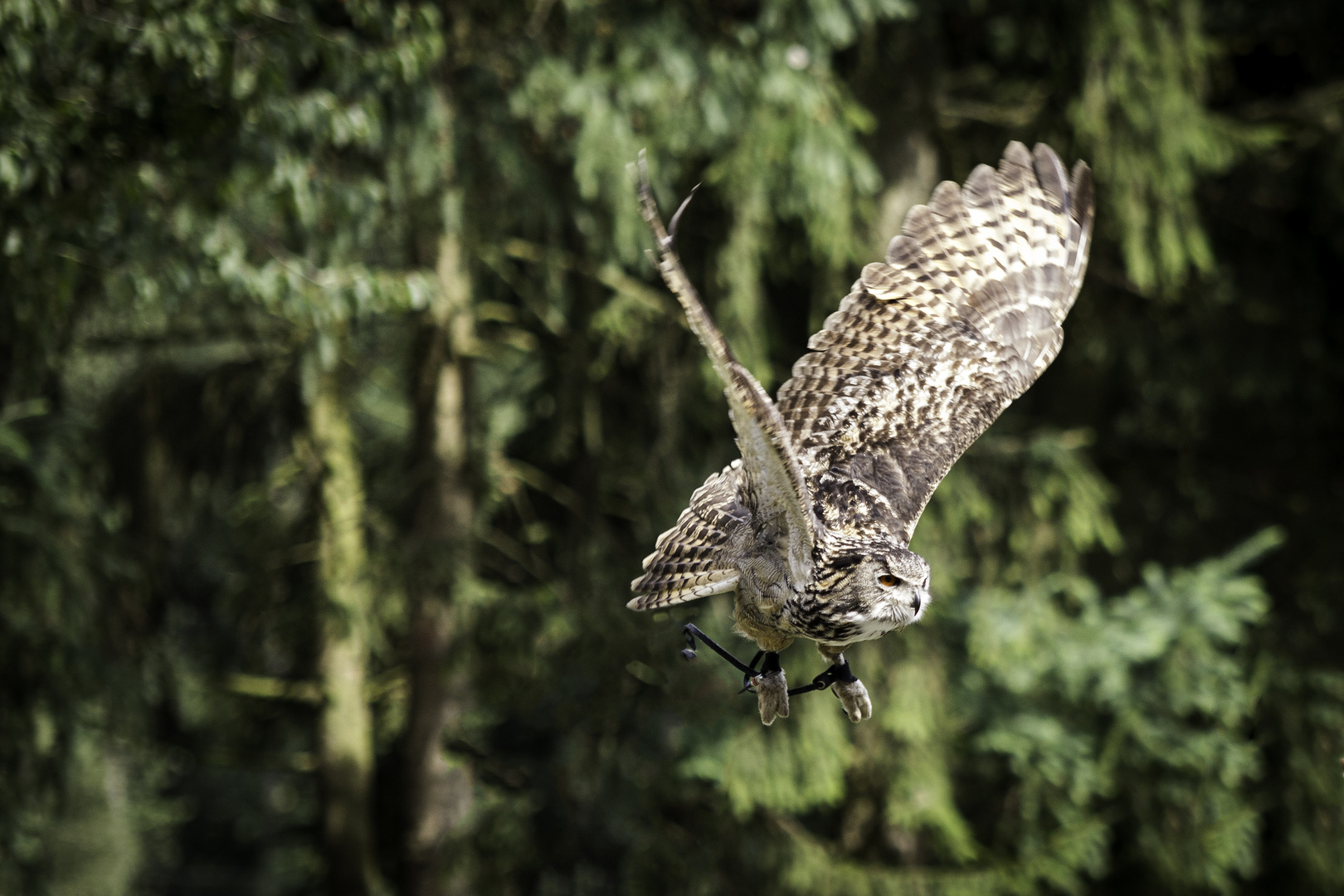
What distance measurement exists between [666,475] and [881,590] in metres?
3.92

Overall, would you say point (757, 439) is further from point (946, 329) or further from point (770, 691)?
point (946, 329)

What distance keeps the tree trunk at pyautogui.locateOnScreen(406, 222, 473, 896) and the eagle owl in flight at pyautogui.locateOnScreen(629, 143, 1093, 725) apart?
128 inches

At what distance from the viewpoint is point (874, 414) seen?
3.78 metres

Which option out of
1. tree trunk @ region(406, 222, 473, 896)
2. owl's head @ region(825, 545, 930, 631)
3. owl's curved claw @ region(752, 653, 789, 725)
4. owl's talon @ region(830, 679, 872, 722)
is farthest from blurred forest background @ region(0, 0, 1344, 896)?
owl's head @ region(825, 545, 930, 631)

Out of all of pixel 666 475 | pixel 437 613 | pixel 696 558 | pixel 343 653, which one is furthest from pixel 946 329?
pixel 343 653

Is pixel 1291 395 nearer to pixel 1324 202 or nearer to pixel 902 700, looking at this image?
pixel 1324 202

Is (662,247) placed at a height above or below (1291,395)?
below

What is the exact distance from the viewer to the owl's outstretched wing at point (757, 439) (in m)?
2.12

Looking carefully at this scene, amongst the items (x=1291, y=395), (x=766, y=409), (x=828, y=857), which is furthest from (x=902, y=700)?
(x=766, y=409)

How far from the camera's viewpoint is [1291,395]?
828 cm

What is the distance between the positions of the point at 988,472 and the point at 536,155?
2.67 metres

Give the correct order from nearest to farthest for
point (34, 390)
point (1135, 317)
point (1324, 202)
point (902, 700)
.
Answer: point (34, 390), point (902, 700), point (1324, 202), point (1135, 317)

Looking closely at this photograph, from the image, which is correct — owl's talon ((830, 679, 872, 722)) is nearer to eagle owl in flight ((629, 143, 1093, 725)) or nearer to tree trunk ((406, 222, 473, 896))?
eagle owl in flight ((629, 143, 1093, 725))

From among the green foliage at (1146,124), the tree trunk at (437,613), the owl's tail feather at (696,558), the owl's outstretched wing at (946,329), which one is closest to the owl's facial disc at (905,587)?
the owl's tail feather at (696,558)
